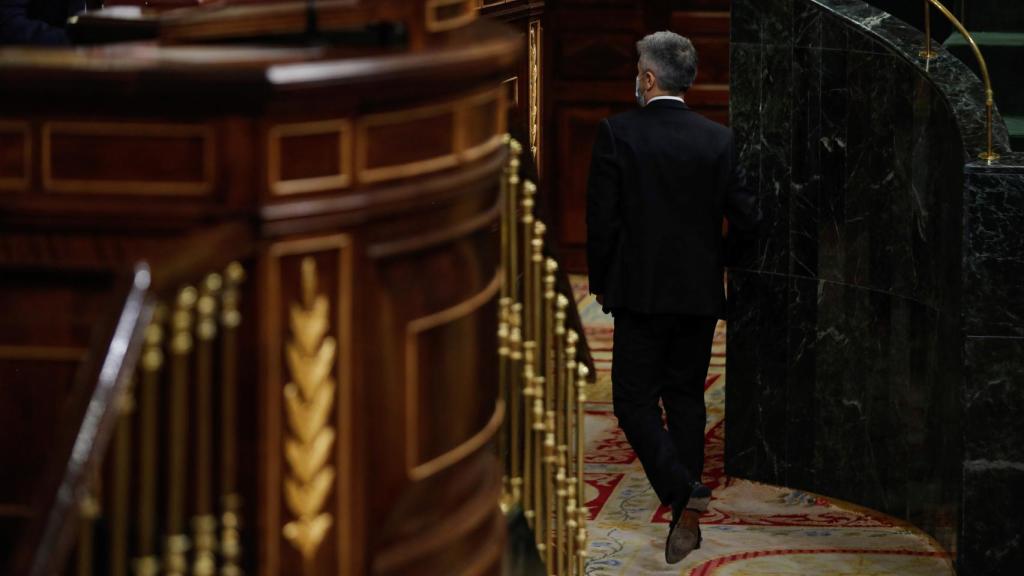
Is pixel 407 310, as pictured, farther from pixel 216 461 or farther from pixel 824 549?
pixel 824 549

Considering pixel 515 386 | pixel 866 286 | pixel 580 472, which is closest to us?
pixel 515 386

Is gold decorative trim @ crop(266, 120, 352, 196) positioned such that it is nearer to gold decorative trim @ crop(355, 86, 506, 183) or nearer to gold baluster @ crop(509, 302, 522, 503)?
gold decorative trim @ crop(355, 86, 506, 183)

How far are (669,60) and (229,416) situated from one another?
152 inches

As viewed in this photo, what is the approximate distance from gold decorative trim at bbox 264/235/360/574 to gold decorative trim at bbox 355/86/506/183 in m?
0.13

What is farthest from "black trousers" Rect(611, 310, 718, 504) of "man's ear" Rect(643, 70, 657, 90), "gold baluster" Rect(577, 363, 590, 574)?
"gold baluster" Rect(577, 363, 590, 574)

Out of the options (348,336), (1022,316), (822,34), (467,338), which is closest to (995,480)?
(1022,316)

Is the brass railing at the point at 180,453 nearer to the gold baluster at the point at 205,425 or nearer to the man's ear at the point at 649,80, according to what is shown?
the gold baluster at the point at 205,425

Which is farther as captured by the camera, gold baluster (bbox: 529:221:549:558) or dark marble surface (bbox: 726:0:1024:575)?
dark marble surface (bbox: 726:0:1024:575)

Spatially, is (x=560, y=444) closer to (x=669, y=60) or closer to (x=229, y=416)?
(x=229, y=416)

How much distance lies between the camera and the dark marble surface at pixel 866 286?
612cm

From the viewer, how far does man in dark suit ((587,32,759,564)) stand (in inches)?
259

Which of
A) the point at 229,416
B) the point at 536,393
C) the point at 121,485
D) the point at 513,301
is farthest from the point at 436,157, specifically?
the point at 536,393

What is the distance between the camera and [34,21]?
208 inches

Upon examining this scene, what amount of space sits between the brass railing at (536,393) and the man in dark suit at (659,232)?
61.1 inches
